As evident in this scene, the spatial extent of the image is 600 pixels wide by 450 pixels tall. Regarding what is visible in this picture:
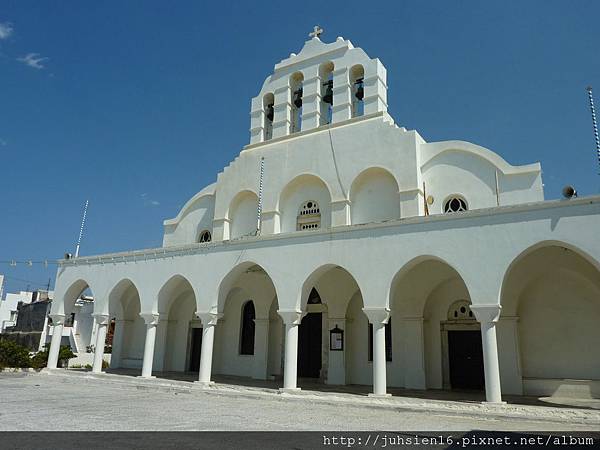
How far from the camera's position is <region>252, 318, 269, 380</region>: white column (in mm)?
16906

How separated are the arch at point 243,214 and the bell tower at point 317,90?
96.0 inches

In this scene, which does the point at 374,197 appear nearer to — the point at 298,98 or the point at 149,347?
the point at 298,98

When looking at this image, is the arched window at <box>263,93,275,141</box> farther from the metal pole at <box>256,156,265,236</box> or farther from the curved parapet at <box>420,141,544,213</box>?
the curved parapet at <box>420,141,544,213</box>

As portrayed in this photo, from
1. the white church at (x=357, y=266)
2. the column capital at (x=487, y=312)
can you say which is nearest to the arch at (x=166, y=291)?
the white church at (x=357, y=266)

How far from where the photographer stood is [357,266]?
1240cm

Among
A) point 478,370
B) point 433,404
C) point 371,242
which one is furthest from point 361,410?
point 478,370

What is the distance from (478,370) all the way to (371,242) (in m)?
5.49

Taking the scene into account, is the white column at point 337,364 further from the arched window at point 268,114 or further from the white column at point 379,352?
the arched window at point 268,114

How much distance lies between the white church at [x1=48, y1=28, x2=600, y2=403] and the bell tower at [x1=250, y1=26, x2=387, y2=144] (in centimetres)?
6

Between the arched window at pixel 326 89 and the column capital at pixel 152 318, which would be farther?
the arched window at pixel 326 89

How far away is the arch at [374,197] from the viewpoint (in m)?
15.6

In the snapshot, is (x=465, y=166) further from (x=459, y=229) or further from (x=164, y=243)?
(x=164, y=243)

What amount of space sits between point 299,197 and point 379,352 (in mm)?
7574

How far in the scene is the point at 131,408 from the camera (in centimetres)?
1018
